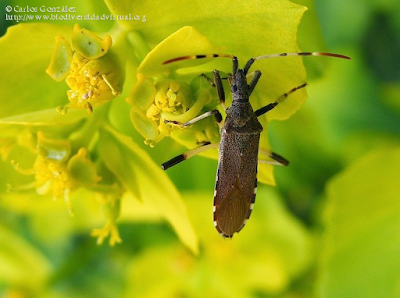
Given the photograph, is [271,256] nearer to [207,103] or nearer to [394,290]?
[394,290]

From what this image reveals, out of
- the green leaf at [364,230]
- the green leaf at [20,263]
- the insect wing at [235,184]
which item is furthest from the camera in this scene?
the green leaf at [20,263]

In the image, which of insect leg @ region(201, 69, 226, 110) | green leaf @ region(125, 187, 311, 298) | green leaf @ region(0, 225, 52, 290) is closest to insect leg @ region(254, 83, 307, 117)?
insect leg @ region(201, 69, 226, 110)

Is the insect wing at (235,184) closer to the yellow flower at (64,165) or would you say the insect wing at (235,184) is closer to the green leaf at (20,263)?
the yellow flower at (64,165)

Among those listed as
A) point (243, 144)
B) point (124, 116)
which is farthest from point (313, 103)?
point (124, 116)

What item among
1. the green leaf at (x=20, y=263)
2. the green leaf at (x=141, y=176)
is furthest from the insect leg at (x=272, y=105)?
the green leaf at (x=20, y=263)

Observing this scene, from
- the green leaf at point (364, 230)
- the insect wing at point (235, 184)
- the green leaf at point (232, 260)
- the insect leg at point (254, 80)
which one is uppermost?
the insect leg at point (254, 80)
